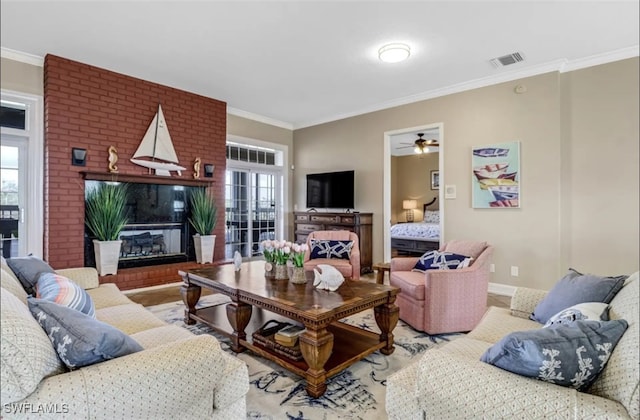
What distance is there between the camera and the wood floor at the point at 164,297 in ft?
12.6

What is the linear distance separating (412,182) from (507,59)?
5749 mm

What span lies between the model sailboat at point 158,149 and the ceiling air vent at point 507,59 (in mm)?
4176

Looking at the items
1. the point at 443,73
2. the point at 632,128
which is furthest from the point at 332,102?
the point at 632,128

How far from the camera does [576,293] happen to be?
177 centimetres

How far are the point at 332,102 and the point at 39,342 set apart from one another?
4.86m

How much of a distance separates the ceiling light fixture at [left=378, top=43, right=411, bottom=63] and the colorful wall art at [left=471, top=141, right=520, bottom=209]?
65.0 inches

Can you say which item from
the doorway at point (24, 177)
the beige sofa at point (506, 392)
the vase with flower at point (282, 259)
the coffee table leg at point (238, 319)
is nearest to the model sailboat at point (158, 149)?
the doorway at point (24, 177)

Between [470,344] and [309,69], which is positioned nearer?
[470,344]

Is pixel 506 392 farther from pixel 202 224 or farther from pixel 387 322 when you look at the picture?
pixel 202 224

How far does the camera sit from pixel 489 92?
431 cm

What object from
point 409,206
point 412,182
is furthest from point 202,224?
point 412,182

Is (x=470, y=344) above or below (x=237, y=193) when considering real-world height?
below

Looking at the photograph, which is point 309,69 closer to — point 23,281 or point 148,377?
point 23,281

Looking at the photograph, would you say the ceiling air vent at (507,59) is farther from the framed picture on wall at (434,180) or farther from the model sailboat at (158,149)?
the framed picture on wall at (434,180)
